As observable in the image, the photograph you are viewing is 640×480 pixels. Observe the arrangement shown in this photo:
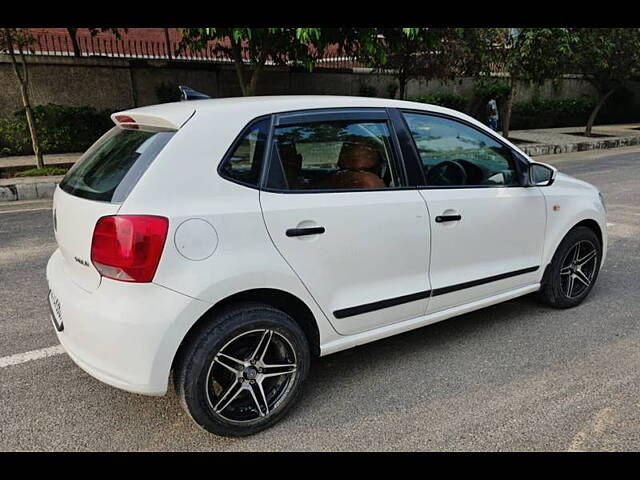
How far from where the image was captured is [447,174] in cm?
325

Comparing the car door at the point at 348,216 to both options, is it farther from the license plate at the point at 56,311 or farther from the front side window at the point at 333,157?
the license plate at the point at 56,311

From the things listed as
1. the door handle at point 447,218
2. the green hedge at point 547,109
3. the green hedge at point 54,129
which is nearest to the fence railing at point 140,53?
the green hedge at point 54,129

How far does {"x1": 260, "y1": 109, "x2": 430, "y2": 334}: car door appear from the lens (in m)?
2.53

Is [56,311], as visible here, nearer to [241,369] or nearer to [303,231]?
[241,369]

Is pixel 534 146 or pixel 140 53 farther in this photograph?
pixel 140 53

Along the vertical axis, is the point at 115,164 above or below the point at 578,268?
above

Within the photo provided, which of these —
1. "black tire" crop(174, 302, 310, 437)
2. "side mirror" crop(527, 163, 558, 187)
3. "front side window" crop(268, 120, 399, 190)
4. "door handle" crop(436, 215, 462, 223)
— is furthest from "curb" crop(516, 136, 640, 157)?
"black tire" crop(174, 302, 310, 437)

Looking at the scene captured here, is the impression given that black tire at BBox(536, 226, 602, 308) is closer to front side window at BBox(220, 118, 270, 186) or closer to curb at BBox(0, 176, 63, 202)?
front side window at BBox(220, 118, 270, 186)

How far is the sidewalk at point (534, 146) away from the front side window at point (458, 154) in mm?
7218

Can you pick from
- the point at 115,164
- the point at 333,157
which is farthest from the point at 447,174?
the point at 115,164

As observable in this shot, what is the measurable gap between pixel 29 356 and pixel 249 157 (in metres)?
2.04

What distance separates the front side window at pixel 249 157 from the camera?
7.98 ft
